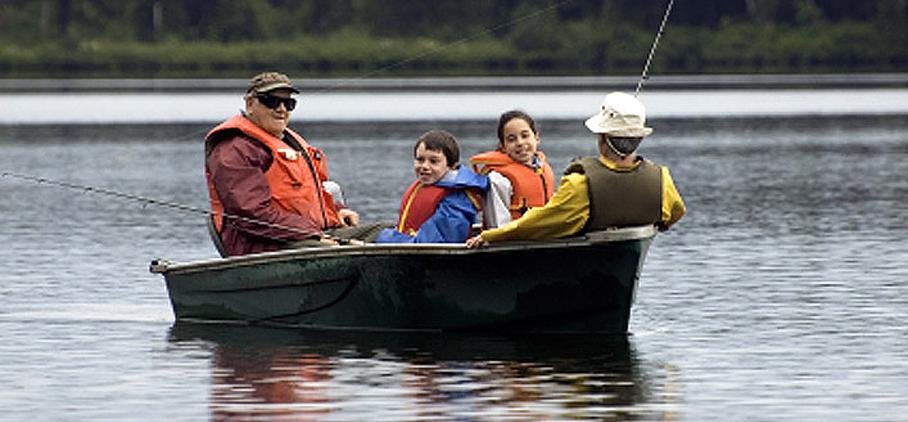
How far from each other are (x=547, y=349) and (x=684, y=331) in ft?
4.05

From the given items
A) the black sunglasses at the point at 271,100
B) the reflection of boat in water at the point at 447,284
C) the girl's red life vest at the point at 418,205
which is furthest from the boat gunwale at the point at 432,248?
the black sunglasses at the point at 271,100

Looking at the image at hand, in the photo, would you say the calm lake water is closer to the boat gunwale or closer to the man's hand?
the boat gunwale

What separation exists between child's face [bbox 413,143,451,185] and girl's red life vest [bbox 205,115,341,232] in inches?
32.0

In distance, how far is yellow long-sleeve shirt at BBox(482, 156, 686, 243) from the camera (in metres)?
13.5

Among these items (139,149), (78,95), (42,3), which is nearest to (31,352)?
(139,149)

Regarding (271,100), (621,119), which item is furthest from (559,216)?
(271,100)

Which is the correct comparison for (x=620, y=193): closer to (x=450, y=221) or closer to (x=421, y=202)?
(x=450, y=221)

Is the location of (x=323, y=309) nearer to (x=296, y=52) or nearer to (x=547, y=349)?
(x=547, y=349)

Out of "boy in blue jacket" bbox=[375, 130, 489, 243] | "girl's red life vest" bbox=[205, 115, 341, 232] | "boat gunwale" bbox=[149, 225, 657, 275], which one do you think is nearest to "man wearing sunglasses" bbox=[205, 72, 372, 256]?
"girl's red life vest" bbox=[205, 115, 341, 232]

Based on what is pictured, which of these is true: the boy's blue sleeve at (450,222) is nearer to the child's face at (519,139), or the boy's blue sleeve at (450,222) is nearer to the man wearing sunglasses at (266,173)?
the child's face at (519,139)

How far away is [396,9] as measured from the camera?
10331cm

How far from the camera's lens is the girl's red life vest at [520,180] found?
14.1m

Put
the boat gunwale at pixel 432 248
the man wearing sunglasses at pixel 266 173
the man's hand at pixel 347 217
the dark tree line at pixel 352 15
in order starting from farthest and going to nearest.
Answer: the dark tree line at pixel 352 15, the man's hand at pixel 347 217, the man wearing sunglasses at pixel 266 173, the boat gunwale at pixel 432 248

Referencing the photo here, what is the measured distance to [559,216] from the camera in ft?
44.4
